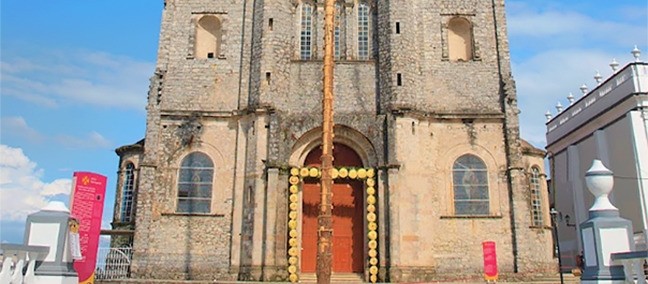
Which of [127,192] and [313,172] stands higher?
[313,172]

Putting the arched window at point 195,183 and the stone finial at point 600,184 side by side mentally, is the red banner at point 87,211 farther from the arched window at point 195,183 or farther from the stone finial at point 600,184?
the stone finial at point 600,184

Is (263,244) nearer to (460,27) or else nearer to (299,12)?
(299,12)

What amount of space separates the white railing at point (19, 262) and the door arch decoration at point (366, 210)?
11647mm

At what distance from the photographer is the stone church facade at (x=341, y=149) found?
2122 cm

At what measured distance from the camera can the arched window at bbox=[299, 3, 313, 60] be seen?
78.0 ft

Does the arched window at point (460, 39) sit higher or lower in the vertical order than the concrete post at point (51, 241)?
higher

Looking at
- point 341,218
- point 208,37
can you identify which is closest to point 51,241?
point 341,218

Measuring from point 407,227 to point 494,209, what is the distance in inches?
149

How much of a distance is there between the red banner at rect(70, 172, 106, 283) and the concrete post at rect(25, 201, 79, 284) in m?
4.95

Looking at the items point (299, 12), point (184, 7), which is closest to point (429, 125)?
point (299, 12)

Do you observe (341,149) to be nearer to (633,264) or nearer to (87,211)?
(87,211)

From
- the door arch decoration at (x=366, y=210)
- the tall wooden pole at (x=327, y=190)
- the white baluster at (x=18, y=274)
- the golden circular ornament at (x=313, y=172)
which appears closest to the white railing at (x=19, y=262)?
the white baluster at (x=18, y=274)

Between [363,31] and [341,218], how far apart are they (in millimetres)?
7913

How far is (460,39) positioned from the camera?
2447 cm
